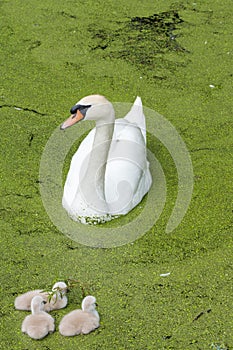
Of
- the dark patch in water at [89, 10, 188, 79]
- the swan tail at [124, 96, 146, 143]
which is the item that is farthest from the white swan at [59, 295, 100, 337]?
the dark patch in water at [89, 10, 188, 79]

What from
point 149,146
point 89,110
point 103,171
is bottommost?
point 149,146

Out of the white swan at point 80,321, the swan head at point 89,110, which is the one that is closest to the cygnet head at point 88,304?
the white swan at point 80,321

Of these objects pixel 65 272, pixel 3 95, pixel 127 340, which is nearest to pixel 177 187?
pixel 65 272

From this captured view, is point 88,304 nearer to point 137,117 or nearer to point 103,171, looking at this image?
point 103,171

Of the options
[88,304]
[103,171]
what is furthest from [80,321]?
[103,171]

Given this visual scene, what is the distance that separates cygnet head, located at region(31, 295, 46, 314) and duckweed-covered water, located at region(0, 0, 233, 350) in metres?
0.10

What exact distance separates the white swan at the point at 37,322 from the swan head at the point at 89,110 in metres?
0.80

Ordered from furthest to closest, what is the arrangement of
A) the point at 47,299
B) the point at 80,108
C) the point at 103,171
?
the point at 103,171 < the point at 80,108 < the point at 47,299

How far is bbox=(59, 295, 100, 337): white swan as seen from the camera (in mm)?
2498

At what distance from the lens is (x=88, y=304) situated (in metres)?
2.57

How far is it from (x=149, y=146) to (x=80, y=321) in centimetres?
138

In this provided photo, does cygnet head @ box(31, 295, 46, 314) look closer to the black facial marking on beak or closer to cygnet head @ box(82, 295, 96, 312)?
cygnet head @ box(82, 295, 96, 312)

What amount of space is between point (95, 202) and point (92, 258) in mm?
281

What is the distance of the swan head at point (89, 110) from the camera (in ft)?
9.45
